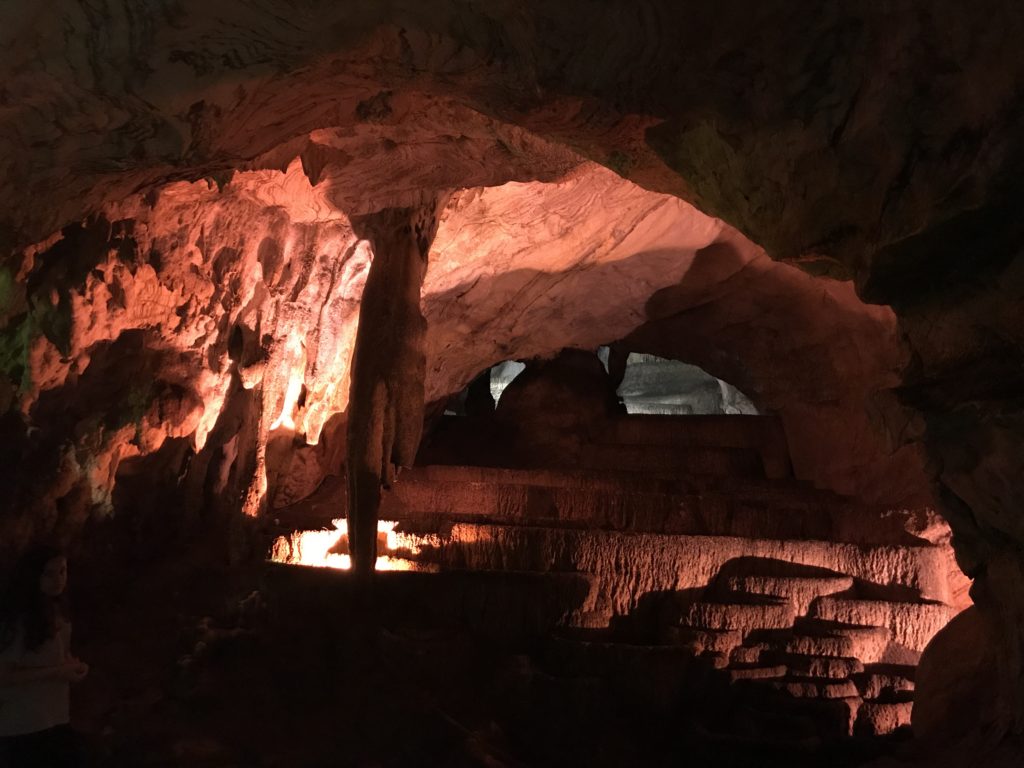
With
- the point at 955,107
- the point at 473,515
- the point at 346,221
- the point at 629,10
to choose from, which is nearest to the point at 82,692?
the point at 473,515

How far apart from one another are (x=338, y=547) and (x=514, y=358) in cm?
493

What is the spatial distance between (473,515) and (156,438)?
3.12 metres

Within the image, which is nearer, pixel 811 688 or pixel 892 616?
pixel 811 688

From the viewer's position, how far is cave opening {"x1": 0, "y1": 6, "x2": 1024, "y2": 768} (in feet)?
13.9

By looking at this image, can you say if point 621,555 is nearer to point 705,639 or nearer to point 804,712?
point 705,639

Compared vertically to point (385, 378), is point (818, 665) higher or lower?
lower

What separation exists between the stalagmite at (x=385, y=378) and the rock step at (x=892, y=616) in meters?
3.93

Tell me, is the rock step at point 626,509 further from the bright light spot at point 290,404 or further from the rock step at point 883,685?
the rock step at point 883,685

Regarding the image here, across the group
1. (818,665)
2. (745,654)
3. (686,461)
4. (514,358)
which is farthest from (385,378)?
(686,461)

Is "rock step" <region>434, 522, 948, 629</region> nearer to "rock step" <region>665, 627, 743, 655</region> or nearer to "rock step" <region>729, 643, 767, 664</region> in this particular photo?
"rock step" <region>665, 627, 743, 655</region>

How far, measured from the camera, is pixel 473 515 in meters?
9.33

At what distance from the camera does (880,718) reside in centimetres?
687

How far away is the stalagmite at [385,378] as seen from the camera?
7.35 metres

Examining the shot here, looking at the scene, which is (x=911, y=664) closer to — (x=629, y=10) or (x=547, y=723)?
(x=547, y=723)
